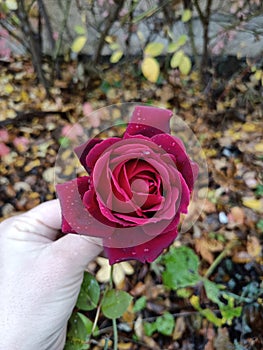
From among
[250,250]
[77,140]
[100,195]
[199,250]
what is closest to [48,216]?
[77,140]

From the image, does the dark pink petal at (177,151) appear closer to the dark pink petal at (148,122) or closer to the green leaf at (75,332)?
the dark pink petal at (148,122)

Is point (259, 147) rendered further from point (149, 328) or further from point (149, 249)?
point (149, 249)

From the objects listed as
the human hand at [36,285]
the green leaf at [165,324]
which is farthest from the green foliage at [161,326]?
the human hand at [36,285]

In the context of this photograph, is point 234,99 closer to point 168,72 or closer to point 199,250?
point 168,72

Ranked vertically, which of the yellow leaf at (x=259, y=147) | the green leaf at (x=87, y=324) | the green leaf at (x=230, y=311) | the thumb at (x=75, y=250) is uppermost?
the thumb at (x=75, y=250)

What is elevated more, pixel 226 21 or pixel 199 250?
pixel 226 21

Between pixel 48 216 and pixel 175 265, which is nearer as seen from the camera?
pixel 48 216

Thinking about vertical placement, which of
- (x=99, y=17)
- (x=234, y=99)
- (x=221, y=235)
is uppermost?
(x=99, y=17)
